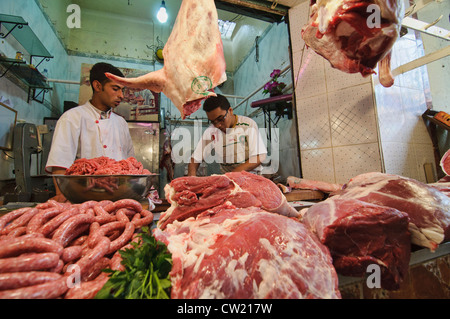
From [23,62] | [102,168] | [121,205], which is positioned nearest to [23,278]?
[121,205]

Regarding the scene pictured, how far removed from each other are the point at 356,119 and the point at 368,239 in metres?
2.92

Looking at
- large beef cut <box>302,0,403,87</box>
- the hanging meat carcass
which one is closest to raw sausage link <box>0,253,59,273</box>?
large beef cut <box>302,0,403,87</box>

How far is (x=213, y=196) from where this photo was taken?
60.9 inches

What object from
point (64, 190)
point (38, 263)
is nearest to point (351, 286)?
point (38, 263)

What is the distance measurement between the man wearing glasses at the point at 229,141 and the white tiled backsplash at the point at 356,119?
0.97 metres

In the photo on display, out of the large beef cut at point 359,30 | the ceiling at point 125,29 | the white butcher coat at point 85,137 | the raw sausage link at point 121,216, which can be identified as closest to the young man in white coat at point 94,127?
the white butcher coat at point 85,137

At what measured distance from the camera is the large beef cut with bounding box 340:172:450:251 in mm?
1198

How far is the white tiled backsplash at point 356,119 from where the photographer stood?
11.1 feet

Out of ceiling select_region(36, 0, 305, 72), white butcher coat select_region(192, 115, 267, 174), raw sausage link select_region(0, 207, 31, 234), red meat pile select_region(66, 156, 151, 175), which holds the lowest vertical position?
raw sausage link select_region(0, 207, 31, 234)

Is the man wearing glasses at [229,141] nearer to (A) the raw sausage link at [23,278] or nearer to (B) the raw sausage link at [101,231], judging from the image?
(B) the raw sausage link at [101,231]

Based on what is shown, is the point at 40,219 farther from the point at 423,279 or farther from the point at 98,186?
the point at 423,279

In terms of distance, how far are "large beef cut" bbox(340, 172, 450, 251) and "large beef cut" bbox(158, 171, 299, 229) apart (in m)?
0.58

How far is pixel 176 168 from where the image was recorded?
329 inches

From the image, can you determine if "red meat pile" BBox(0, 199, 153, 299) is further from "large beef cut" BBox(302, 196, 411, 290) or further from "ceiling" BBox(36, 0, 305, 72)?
"ceiling" BBox(36, 0, 305, 72)
